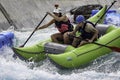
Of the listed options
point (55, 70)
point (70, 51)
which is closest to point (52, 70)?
point (55, 70)

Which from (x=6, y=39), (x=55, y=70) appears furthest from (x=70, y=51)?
(x=6, y=39)

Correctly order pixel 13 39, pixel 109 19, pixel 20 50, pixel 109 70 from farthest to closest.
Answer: pixel 109 19 < pixel 13 39 < pixel 20 50 < pixel 109 70

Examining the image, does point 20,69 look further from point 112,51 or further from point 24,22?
point 24,22

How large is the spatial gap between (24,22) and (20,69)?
31.1ft

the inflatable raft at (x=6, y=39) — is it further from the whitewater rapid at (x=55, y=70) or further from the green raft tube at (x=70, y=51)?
the green raft tube at (x=70, y=51)

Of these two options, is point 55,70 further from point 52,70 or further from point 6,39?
point 6,39

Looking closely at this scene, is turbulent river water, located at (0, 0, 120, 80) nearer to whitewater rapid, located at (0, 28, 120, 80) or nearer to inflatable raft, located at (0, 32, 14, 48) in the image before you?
whitewater rapid, located at (0, 28, 120, 80)

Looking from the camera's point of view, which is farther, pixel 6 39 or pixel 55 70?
pixel 6 39

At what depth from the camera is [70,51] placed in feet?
32.7

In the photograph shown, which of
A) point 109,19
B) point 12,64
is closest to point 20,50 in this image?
point 12,64

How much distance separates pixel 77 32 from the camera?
417 inches

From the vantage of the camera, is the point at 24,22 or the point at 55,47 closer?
the point at 55,47

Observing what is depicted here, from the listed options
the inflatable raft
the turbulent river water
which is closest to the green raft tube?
the turbulent river water

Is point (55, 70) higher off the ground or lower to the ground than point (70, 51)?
lower
